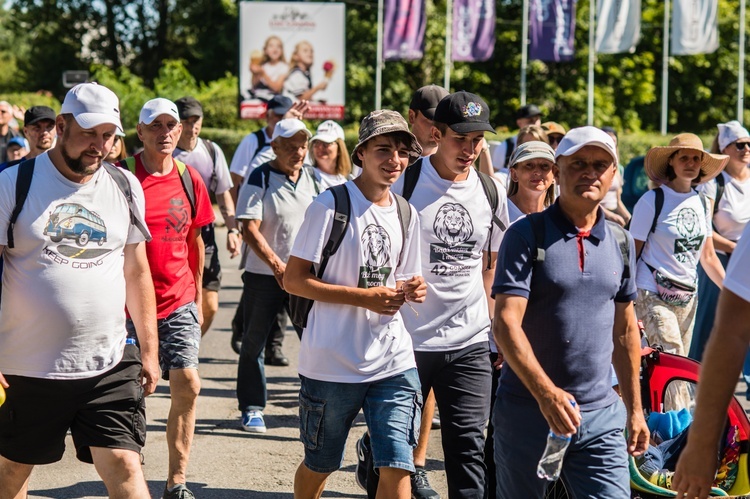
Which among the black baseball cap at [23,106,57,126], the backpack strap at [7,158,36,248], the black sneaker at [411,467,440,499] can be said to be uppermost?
the black baseball cap at [23,106,57,126]

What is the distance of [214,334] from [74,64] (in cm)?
4309

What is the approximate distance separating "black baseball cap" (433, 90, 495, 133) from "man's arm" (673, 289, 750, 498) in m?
2.58

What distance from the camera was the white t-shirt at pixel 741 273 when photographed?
315cm

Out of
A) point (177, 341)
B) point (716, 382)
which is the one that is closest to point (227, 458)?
point (177, 341)

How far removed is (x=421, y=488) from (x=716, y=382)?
3304 millimetres

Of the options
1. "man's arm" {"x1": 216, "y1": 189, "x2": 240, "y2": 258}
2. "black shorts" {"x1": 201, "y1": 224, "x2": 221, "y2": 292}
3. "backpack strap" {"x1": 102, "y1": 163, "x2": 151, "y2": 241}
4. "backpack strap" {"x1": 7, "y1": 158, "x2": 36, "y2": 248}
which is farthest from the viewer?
"man's arm" {"x1": 216, "y1": 189, "x2": 240, "y2": 258}

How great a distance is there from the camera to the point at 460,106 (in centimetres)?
564

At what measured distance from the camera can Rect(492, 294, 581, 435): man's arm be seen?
13.3 feet

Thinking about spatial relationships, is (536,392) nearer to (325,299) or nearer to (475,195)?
(325,299)

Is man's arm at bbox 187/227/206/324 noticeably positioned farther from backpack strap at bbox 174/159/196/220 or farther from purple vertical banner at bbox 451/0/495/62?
purple vertical banner at bbox 451/0/495/62

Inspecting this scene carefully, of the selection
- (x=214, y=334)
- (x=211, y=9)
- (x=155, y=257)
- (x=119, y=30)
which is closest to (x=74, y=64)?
(x=119, y=30)

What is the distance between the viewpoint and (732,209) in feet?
29.6

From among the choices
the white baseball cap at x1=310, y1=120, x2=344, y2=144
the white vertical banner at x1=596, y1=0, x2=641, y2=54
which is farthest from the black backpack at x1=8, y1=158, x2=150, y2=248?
the white vertical banner at x1=596, y1=0, x2=641, y2=54

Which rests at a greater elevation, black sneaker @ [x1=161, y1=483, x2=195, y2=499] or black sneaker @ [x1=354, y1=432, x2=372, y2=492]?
black sneaker @ [x1=354, y1=432, x2=372, y2=492]
